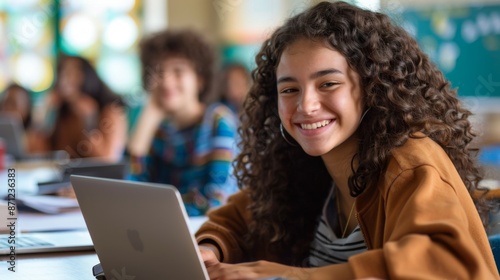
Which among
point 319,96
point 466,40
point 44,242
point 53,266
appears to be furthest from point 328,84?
point 466,40

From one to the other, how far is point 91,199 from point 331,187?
62 centimetres

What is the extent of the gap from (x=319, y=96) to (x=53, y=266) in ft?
2.19

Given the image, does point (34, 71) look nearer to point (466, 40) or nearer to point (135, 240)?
point (466, 40)

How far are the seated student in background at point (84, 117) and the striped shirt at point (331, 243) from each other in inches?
109

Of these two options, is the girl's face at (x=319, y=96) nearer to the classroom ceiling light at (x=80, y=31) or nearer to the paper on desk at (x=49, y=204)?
the paper on desk at (x=49, y=204)

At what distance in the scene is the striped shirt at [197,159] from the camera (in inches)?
114

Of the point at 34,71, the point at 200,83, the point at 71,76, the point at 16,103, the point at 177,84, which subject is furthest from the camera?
the point at 34,71

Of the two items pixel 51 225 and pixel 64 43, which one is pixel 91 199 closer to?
pixel 51 225

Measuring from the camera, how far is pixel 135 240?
1291 mm

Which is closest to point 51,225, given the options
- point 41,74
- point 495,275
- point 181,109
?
point 181,109

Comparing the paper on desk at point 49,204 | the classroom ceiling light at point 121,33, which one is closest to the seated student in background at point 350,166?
the paper on desk at point 49,204

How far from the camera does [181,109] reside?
10.6ft

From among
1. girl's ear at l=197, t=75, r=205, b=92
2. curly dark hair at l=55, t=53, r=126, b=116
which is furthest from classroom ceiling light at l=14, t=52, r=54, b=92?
girl's ear at l=197, t=75, r=205, b=92

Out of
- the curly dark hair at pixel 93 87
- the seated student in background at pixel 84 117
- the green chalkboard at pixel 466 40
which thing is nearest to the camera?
the green chalkboard at pixel 466 40
